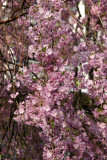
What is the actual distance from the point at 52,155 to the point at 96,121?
957 mm

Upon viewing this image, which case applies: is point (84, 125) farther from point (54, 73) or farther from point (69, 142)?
point (54, 73)

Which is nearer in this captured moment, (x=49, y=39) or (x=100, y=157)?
(x=49, y=39)

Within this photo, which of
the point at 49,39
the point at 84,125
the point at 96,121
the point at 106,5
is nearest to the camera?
the point at 49,39

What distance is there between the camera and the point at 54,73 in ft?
5.54

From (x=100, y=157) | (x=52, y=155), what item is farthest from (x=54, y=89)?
(x=100, y=157)

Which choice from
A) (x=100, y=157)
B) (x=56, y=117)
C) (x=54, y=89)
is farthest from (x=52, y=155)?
(x=100, y=157)

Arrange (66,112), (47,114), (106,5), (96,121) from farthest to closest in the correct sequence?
(106,5) → (96,121) → (66,112) → (47,114)

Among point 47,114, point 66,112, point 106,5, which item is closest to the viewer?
point 47,114

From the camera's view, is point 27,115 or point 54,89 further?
point 27,115

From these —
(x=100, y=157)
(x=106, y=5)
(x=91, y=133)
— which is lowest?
(x=100, y=157)

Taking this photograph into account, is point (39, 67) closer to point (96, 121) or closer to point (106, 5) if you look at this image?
point (96, 121)

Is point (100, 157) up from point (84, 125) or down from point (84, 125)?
down

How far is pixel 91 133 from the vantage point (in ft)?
7.79

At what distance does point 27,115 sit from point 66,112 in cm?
38
